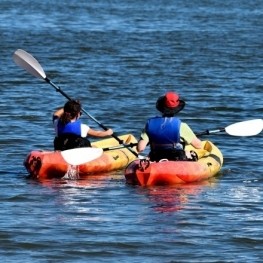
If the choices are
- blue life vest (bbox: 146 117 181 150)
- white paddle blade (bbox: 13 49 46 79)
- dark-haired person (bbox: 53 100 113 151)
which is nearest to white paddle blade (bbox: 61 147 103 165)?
dark-haired person (bbox: 53 100 113 151)

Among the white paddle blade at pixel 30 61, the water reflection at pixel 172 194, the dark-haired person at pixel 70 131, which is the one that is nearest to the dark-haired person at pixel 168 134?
the water reflection at pixel 172 194

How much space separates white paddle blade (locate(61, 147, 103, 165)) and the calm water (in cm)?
30

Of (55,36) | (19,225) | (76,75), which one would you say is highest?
(55,36)

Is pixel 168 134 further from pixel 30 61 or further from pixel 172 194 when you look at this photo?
pixel 30 61

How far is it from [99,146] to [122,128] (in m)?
3.45

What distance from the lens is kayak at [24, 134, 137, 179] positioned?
14289 millimetres

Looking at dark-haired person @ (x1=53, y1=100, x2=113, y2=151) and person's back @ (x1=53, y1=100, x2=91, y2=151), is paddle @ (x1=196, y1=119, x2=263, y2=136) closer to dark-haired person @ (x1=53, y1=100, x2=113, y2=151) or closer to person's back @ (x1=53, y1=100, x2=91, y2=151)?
dark-haired person @ (x1=53, y1=100, x2=113, y2=151)

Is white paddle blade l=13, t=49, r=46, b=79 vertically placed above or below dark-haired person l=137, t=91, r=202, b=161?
above

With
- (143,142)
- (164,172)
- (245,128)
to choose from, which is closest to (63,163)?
(143,142)

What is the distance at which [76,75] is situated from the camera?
26.8 m

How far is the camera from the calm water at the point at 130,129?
1121cm

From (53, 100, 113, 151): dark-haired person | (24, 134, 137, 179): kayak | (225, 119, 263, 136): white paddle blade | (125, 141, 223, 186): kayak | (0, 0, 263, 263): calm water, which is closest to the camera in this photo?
(0, 0, 263, 263): calm water

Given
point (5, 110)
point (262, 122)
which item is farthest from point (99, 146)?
point (5, 110)

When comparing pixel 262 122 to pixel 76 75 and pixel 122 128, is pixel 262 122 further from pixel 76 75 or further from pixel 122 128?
pixel 76 75
